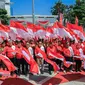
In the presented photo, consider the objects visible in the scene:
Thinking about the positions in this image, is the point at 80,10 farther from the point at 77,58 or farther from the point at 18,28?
the point at 18,28

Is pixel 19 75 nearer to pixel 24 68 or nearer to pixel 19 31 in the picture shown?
pixel 24 68

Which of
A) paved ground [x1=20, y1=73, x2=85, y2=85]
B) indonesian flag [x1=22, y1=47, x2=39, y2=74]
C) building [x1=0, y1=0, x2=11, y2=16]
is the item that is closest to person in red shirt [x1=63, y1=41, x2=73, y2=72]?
paved ground [x1=20, y1=73, x2=85, y2=85]

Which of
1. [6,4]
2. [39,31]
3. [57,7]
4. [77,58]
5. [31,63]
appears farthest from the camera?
[57,7]

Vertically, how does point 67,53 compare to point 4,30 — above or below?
below

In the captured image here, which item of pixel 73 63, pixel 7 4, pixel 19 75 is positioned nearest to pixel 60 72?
pixel 73 63

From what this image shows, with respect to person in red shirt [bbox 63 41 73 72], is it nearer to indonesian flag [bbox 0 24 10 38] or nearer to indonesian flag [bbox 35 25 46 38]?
indonesian flag [bbox 35 25 46 38]

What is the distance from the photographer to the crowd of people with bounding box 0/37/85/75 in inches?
568

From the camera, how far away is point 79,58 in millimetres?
15711

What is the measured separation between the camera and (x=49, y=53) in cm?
1448

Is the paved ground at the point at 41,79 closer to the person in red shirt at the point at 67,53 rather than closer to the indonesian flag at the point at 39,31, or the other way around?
the person in red shirt at the point at 67,53

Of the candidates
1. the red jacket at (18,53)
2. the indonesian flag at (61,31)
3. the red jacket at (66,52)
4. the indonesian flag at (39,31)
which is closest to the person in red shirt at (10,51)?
the red jacket at (18,53)

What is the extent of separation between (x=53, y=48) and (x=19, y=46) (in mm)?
1542

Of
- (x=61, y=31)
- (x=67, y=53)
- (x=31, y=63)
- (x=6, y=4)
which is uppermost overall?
(x=61, y=31)

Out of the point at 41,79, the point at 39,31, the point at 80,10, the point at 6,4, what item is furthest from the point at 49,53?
the point at 6,4
